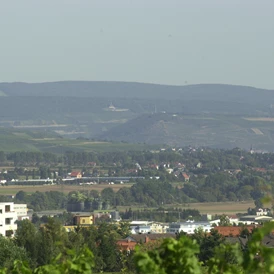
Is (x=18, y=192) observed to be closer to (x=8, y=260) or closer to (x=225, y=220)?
(x=225, y=220)

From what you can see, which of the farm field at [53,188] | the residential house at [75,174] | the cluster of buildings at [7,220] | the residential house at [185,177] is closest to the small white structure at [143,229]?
the cluster of buildings at [7,220]

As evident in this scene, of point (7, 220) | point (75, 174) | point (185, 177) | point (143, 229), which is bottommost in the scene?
point (143, 229)

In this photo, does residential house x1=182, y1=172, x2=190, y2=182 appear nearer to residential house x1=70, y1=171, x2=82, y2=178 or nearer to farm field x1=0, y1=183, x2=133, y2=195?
residential house x1=70, y1=171, x2=82, y2=178

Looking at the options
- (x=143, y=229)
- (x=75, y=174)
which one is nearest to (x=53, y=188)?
(x=75, y=174)

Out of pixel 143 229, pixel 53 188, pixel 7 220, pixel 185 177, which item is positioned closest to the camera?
pixel 7 220

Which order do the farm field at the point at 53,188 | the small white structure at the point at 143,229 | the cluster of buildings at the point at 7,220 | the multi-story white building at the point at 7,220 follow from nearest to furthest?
the cluster of buildings at the point at 7,220
the multi-story white building at the point at 7,220
the small white structure at the point at 143,229
the farm field at the point at 53,188

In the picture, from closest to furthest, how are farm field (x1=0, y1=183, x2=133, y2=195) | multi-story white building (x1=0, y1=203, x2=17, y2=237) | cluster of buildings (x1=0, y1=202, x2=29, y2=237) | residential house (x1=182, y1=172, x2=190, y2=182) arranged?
cluster of buildings (x1=0, y1=202, x2=29, y2=237)
multi-story white building (x1=0, y1=203, x2=17, y2=237)
farm field (x1=0, y1=183, x2=133, y2=195)
residential house (x1=182, y1=172, x2=190, y2=182)

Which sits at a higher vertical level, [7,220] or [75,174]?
[75,174]

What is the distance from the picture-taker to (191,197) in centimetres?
15225

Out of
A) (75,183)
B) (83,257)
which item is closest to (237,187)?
(75,183)

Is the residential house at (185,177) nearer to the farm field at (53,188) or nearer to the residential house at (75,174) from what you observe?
the residential house at (75,174)

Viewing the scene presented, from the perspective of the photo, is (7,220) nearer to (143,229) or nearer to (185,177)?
(143,229)

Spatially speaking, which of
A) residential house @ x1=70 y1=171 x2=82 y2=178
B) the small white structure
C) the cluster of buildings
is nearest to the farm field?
residential house @ x1=70 y1=171 x2=82 y2=178

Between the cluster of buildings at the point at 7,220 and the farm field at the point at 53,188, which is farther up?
the farm field at the point at 53,188
